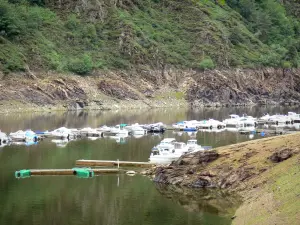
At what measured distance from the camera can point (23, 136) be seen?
105 meters

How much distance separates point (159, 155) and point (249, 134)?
47.2 m

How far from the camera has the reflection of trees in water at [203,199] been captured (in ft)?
181

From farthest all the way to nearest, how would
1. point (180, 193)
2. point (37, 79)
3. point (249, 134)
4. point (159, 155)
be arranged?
point (37, 79) → point (249, 134) → point (159, 155) → point (180, 193)

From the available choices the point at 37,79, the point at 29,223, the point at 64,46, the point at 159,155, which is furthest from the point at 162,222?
the point at 64,46

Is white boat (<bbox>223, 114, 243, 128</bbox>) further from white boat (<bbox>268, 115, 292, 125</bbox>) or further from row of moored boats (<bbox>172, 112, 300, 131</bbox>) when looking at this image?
white boat (<bbox>268, 115, 292, 125</bbox>)

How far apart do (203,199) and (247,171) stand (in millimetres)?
5995

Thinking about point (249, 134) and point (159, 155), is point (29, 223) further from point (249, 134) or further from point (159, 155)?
point (249, 134)

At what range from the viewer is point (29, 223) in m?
49.2

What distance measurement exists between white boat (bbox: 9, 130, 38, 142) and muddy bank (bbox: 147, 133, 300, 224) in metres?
38.2

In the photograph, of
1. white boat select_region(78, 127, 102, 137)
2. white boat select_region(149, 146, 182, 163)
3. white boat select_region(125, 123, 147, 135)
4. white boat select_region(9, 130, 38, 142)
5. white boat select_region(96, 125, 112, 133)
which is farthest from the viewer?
white boat select_region(125, 123, 147, 135)

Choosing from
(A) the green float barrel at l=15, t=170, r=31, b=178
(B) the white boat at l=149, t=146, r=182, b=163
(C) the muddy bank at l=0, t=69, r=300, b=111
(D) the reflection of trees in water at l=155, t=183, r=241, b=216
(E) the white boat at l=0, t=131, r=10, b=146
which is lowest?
(D) the reflection of trees in water at l=155, t=183, r=241, b=216

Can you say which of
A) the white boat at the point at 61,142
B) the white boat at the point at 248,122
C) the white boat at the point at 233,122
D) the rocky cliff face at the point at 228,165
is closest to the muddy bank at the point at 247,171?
the rocky cliff face at the point at 228,165

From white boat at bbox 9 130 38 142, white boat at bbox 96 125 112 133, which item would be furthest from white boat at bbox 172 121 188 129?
white boat at bbox 9 130 38 142

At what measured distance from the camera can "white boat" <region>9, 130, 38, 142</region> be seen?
10431 centimetres
